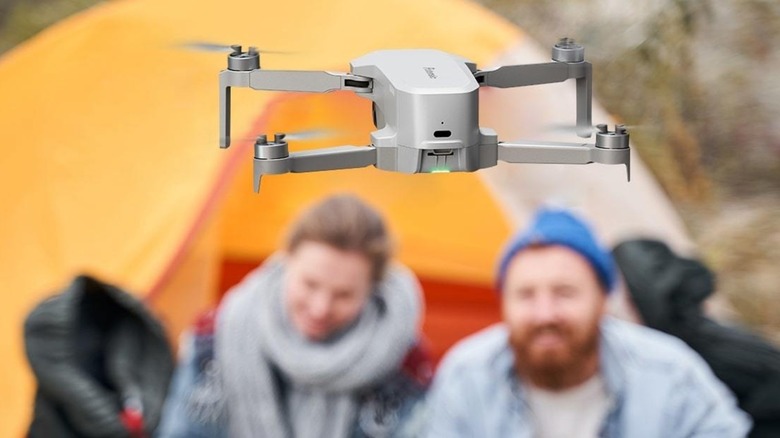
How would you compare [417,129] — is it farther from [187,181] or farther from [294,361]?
[187,181]

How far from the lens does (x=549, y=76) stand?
45 cm

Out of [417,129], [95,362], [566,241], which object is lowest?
[95,362]

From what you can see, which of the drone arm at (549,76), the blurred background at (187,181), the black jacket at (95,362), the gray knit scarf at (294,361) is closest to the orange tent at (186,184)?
the blurred background at (187,181)

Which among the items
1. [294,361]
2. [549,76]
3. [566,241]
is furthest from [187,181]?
[549,76]

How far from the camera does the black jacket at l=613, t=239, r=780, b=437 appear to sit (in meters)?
1.49

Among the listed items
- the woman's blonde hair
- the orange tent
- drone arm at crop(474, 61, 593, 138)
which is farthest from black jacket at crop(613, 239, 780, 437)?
drone arm at crop(474, 61, 593, 138)

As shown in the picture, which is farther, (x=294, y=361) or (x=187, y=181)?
(x=187, y=181)

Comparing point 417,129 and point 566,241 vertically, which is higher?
point 417,129

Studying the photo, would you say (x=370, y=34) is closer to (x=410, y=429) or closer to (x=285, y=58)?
(x=285, y=58)

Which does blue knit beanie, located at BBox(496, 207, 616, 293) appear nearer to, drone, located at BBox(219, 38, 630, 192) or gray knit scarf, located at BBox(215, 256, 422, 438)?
gray knit scarf, located at BBox(215, 256, 422, 438)

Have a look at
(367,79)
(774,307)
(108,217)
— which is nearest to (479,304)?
(108,217)

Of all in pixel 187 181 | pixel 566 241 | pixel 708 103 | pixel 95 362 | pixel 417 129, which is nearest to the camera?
pixel 417 129

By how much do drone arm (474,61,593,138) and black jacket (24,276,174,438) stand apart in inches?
41.1

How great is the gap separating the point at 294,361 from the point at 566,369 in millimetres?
268
